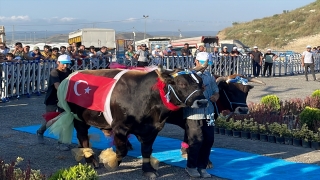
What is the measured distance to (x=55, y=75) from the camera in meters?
9.16

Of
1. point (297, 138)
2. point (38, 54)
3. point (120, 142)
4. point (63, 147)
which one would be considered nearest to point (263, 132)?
point (297, 138)

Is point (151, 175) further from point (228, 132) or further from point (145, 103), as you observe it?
point (228, 132)

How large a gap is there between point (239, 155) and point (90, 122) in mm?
2738

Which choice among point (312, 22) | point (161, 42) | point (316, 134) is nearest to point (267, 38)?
point (312, 22)

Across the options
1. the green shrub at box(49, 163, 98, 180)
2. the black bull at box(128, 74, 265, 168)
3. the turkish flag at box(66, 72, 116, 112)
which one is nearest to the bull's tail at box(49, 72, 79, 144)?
the turkish flag at box(66, 72, 116, 112)

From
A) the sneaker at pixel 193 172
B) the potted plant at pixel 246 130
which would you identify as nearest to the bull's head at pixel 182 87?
the sneaker at pixel 193 172

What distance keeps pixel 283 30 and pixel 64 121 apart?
64.9 m

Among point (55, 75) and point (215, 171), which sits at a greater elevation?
point (55, 75)

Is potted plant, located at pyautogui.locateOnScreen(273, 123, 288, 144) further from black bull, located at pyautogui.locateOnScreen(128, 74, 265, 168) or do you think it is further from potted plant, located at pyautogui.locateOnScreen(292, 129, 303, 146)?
black bull, located at pyautogui.locateOnScreen(128, 74, 265, 168)

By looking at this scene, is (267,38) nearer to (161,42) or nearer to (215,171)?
(161,42)

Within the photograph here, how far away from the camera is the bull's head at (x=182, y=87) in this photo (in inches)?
280

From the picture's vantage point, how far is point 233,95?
26.8ft

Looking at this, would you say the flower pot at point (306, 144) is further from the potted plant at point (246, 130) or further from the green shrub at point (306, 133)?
the potted plant at point (246, 130)

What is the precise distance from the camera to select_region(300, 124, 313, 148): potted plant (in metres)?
10.4
